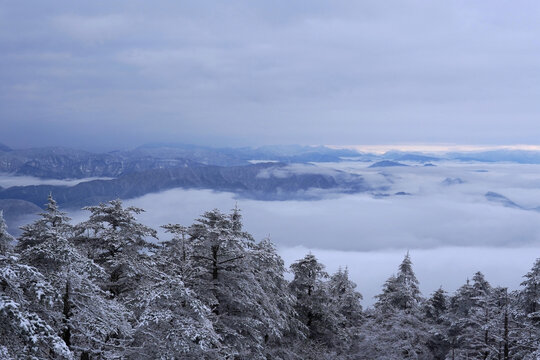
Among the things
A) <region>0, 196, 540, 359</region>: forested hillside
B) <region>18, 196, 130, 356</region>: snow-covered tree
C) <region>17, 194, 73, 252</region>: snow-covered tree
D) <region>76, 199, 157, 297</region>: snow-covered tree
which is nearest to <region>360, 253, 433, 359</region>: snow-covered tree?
<region>0, 196, 540, 359</region>: forested hillside

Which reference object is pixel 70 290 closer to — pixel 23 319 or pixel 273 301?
pixel 23 319

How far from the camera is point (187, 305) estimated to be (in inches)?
411

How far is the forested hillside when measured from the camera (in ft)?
23.6

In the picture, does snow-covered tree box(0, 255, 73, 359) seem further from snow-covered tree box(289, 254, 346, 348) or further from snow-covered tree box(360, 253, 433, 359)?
snow-covered tree box(360, 253, 433, 359)

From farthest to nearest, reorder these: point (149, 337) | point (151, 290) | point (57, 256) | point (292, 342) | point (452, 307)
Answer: point (452, 307), point (292, 342), point (151, 290), point (149, 337), point (57, 256)

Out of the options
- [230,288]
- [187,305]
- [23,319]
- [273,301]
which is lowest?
[273,301]

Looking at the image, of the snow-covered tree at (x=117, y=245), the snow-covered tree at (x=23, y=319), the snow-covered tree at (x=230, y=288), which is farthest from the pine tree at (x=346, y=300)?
the snow-covered tree at (x=23, y=319)

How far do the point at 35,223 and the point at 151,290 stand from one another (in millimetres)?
18474

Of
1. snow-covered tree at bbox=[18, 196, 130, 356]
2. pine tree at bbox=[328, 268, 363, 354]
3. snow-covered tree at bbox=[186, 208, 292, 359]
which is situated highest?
snow-covered tree at bbox=[18, 196, 130, 356]

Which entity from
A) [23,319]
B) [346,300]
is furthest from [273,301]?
[346,300]

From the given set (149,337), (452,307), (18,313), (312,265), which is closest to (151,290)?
(149,337)

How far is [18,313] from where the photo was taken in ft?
19.2

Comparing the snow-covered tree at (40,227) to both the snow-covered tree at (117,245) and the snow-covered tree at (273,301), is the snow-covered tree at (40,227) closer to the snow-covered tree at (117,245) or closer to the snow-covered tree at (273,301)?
the snow-covered tree at (117,245)

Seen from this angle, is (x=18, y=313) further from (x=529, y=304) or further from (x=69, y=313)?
(x=529, y=304)
